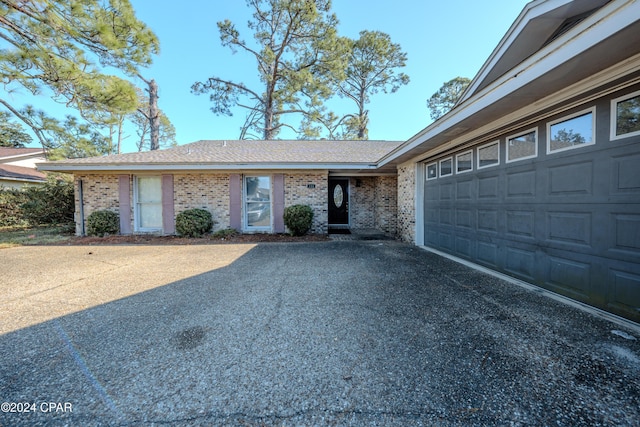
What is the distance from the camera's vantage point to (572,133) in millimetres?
3268

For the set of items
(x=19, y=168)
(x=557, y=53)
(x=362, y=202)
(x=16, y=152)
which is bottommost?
(x=362, y=202)

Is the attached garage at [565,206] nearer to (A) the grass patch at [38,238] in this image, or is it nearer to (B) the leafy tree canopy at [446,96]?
(A) the grass patch at [38,238]

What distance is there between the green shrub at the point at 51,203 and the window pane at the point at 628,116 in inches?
610

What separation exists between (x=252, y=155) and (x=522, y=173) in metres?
8.43

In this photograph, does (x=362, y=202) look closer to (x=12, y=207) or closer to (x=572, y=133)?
(x=572, y=133)

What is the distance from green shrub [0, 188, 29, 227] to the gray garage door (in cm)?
1721

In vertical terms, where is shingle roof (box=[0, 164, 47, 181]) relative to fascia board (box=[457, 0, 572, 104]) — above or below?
below

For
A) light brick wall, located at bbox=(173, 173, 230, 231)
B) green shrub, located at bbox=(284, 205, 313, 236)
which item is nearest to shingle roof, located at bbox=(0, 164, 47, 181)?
light brick wall, located at bbox=(173, 173, 230, 231)

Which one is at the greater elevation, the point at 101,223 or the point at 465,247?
the point at 101,223

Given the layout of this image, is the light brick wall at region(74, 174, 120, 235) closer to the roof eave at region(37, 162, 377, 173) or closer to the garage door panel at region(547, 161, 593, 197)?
the roof eave at region(37, 162, 377, 173)

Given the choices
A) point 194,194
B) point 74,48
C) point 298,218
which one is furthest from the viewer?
point 194,194

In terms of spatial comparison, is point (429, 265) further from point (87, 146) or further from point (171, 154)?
point (87, 146)

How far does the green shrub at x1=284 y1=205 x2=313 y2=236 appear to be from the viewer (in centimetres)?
842

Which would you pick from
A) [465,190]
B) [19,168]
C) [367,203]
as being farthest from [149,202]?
[19,168]
